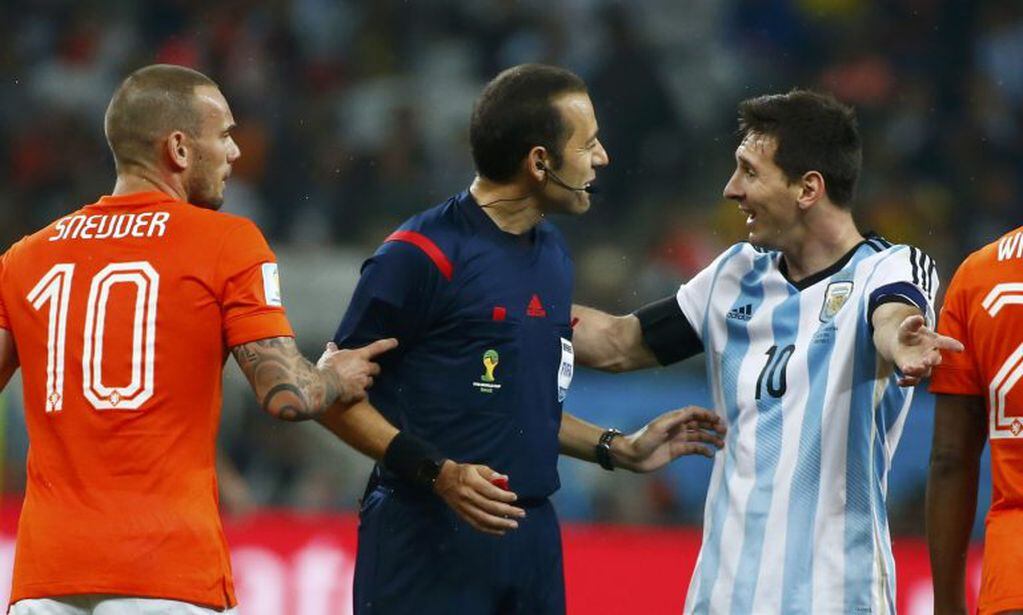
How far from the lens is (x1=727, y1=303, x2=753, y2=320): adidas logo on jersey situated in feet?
16.0

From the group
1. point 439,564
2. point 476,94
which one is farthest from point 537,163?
point 476,94

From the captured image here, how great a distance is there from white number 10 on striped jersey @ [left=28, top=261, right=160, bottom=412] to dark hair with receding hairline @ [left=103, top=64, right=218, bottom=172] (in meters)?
0.38

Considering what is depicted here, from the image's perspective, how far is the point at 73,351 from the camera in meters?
4.29

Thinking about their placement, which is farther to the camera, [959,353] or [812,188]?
[812,188]

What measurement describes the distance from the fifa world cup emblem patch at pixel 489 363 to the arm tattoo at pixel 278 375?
22.6 inches

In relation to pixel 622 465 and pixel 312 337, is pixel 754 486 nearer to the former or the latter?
pixel 622 465

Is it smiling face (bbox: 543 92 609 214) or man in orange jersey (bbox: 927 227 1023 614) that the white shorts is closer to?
smiling face (bbox: 543 92 609 214)

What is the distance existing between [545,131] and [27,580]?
1838mm

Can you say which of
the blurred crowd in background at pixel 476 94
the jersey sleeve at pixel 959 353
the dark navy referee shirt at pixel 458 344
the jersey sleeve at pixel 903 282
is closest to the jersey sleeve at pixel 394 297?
the dark navy referee shirt at pixel 458 344

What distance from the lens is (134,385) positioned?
14.0 feet

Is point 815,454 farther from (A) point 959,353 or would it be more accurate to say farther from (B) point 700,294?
(B) point 700,294

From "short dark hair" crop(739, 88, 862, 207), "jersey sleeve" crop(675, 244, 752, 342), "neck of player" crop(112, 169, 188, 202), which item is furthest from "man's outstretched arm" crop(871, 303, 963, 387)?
"neck of player" crop(112, 169, 188, 202)

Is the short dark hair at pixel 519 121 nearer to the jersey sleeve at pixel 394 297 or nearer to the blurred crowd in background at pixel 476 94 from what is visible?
the jersey sleeve at pixel 394 297

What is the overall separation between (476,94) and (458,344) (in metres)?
7.79
